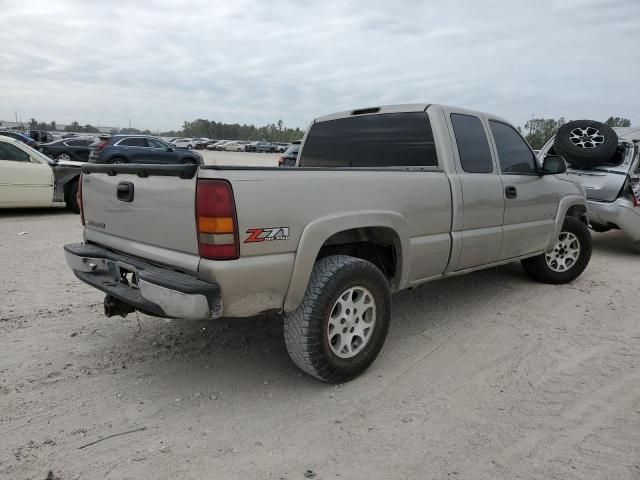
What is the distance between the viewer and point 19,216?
30.7 feet

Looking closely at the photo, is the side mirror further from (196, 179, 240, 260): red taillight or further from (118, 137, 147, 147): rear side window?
(118, 137, 147, 147): rear side window

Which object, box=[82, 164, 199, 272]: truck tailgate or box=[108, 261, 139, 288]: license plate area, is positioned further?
box=[108, 261, 139, 288]: license plate area

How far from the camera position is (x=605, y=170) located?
7.40 meters

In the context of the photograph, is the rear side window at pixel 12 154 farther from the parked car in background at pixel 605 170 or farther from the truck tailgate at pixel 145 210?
the parked car in background at pixel 605 170

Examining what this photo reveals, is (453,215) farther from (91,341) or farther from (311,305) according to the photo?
(91,341)

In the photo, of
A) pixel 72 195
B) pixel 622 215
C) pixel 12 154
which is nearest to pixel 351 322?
pixel 622 215

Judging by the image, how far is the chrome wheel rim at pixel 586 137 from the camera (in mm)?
7480

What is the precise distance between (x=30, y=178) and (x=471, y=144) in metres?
8.42

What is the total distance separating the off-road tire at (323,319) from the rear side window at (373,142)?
1.29 meters

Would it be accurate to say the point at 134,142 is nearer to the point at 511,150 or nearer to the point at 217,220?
the point at 511,150

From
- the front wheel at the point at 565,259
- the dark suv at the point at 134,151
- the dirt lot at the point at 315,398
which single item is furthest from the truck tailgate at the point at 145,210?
the dark suv at the point at 134,151

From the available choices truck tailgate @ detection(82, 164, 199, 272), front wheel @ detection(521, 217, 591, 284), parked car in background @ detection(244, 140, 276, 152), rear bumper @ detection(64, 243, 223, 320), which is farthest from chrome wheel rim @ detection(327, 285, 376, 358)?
parked car in background @ detection(244, 140, 276, 152)

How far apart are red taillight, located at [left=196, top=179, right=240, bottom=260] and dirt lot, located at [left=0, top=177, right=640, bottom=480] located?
3.28ft

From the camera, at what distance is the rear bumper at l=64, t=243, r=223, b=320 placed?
249cm
